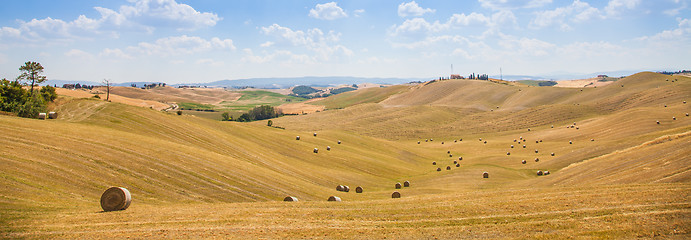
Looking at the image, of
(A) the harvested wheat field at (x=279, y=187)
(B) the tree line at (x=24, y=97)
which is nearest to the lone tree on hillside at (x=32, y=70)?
(B) the tree line at (x=24, y=97)

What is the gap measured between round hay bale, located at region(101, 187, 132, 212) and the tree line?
3868 centimetres

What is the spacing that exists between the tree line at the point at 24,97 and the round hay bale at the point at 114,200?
38678 millimetres

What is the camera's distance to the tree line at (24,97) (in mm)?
54053

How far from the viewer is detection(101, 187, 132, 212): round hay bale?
21.8 meters

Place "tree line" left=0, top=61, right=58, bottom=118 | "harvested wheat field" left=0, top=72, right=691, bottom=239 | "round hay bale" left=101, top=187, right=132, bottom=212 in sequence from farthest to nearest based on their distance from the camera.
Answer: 1. "tree line" left=0, top=61, right=58, bottom=118
2. "round hay bale" left=101, top=187, right=132, bottom=212
3. "harvested wheat field" left=0, top=72, right=691, bottom=239

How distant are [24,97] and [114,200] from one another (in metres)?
59.4

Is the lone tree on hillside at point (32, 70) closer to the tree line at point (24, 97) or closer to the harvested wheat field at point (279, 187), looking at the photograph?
the tree line at point (24, 97)

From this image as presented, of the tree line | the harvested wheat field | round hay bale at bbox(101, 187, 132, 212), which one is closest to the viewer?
the harvested wheat field

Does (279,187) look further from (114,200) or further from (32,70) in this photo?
(32,70)

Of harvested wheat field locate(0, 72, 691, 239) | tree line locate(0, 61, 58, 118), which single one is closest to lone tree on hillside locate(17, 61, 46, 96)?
tree line locate(0, 61, 58, 118)

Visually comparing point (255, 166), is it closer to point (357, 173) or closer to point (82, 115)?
point (357, 173)

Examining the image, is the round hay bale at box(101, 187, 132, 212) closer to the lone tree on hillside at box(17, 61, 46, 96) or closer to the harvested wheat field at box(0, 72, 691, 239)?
the harvested wheat field at box(0, 72, 691, 239)

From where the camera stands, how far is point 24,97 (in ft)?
221

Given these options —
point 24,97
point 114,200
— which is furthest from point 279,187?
point 24,97
